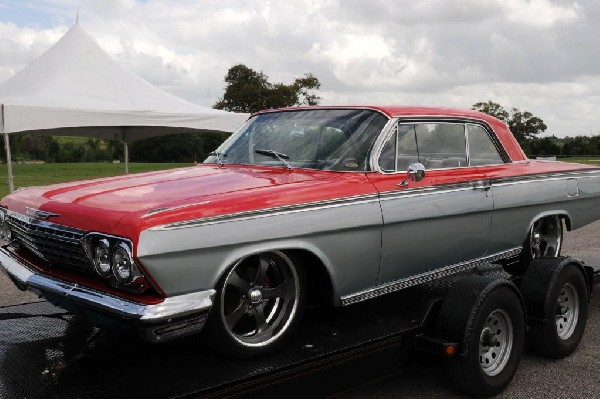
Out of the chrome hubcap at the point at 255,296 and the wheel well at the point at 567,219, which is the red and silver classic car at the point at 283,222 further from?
the wheel well at the point at 567,219

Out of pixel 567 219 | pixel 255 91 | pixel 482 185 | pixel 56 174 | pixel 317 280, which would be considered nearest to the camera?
pixel 317 280

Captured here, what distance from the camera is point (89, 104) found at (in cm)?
1267

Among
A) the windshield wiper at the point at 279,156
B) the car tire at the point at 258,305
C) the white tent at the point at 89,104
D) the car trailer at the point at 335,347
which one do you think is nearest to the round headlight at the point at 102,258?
the car trailer at the point at 335,347

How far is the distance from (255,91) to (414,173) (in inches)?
1414

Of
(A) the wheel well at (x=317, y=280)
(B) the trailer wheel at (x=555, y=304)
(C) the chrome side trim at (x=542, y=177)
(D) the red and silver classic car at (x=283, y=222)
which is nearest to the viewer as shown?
(D) the red and silver classic car at (x=283, y=222)

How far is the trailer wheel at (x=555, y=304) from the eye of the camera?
3.86 metres

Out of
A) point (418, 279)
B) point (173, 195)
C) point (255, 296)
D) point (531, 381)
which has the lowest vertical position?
point (531, 381)

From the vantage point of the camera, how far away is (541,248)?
4.91m

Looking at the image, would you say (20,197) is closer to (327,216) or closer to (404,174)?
(327,216)

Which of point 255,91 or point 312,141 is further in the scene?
point 255,91

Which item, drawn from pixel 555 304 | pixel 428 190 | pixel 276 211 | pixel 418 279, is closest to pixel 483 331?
pixel 418 279

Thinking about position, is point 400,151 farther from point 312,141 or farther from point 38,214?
point 38,214

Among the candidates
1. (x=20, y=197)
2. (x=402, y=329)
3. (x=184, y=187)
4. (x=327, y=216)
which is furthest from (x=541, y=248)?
(x=20, y=197)

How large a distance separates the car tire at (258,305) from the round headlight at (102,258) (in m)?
0.52
